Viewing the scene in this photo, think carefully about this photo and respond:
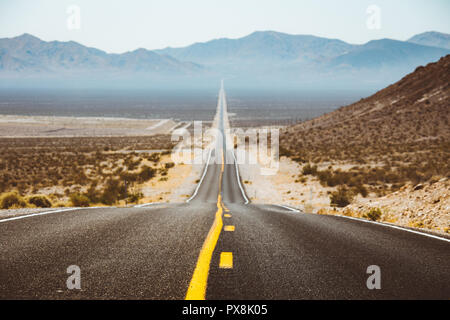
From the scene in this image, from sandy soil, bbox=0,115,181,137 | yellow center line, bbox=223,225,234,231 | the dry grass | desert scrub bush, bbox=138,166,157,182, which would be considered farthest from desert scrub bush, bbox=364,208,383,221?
sandy soil, bbox=0,115,181,137

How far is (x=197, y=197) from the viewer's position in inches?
1228

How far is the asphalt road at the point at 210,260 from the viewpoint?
368cm

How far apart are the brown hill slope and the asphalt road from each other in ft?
78.5

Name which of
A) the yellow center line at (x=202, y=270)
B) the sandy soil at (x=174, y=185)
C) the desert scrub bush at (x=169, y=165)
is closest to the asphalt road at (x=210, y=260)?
the yellow center line at (x=202, y=270)

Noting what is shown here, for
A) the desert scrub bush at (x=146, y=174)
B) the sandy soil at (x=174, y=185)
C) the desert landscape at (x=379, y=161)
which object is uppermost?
the desert landscape at (x=379, y=161)

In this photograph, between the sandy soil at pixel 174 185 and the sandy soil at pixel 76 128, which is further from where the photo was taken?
the sandy soil at pixel 76 128

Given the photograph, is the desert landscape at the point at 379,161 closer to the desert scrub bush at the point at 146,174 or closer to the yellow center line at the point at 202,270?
the yellow center line at the point at 202,270

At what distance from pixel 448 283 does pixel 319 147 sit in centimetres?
5458

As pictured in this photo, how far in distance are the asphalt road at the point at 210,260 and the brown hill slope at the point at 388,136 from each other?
78.5ft

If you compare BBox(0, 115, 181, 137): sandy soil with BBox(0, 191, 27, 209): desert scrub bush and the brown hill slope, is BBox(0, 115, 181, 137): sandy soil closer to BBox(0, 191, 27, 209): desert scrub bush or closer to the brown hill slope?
the brown hill slope

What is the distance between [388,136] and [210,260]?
5619cm

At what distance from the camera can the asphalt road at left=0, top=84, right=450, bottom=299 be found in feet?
12.1
